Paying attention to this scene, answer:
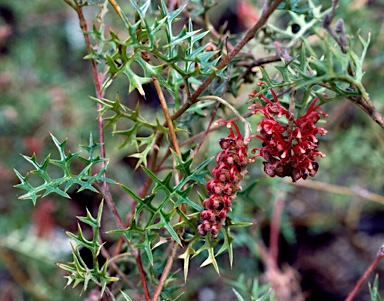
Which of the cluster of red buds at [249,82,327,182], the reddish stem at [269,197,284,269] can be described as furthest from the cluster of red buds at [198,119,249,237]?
the reddish stem at [269,197,284,269]

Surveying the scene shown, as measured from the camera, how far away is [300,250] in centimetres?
171

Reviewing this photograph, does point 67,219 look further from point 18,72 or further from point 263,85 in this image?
point 263,85

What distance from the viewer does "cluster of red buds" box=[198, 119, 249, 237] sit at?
1.85 feet

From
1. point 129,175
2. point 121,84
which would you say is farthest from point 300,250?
point 121,84

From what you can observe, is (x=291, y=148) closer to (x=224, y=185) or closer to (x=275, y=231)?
(x=224, y=185)

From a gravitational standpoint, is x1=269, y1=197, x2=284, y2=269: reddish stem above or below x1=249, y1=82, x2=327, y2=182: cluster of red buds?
below

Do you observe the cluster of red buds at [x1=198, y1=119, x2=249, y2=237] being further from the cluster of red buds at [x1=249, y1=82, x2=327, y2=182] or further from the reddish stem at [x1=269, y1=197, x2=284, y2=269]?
the reddish stem at [x1=269, y1=197, x2=284, y2=269]

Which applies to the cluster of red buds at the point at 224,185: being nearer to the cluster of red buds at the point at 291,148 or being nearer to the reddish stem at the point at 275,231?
the cluster of red buds at the point at 291,148

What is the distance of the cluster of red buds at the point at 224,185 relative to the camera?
1.85ft

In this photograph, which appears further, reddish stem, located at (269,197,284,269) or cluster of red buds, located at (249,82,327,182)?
reddish stem, located at (269,197,284,269)

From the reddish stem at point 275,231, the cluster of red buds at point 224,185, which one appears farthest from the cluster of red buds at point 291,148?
the reddish stem at point 275,231

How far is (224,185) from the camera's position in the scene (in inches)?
22.3

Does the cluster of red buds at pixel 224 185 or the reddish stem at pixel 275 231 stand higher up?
the cluster of red buds at pixel 224 185

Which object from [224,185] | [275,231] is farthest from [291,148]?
[275,231]
